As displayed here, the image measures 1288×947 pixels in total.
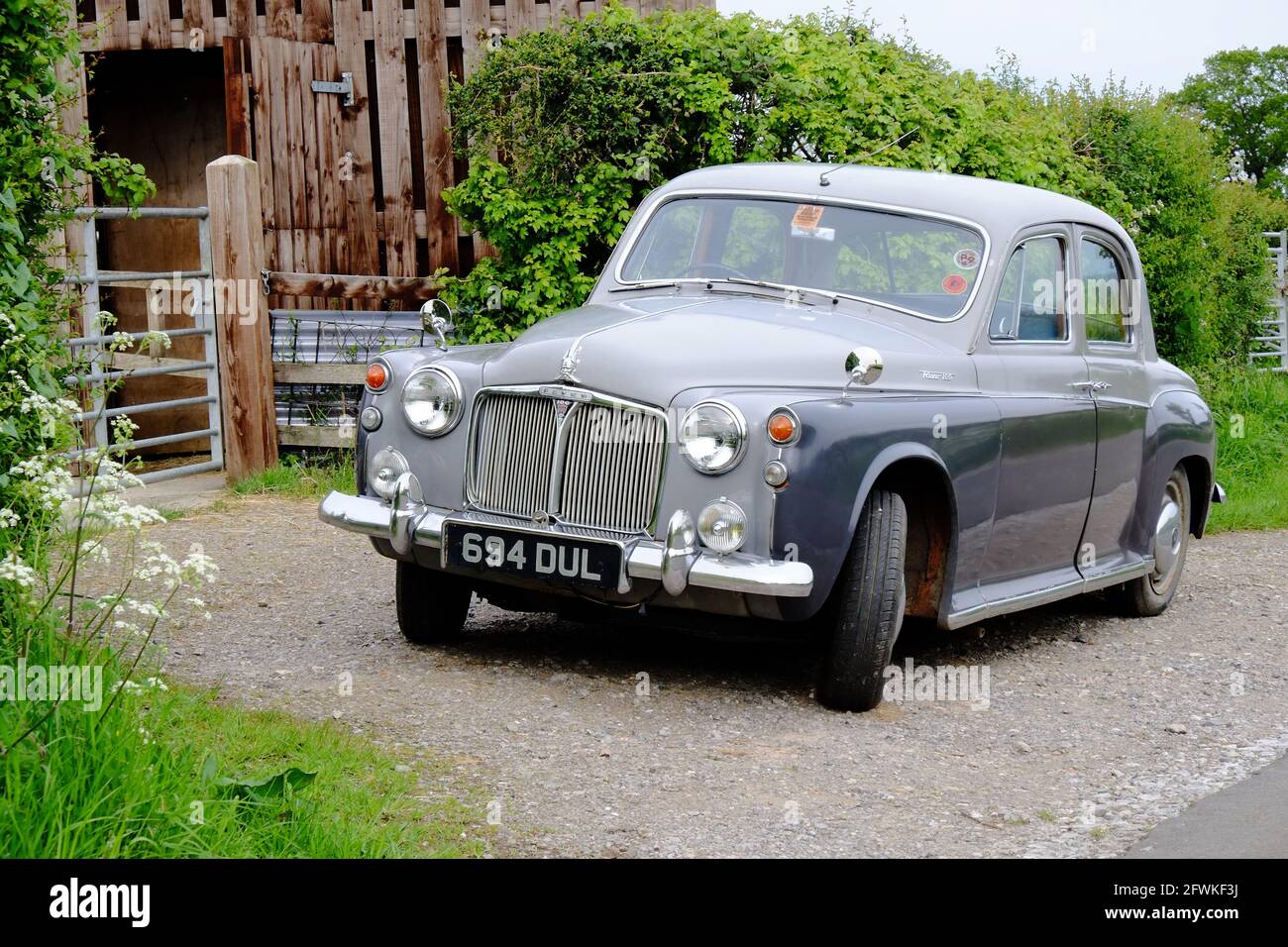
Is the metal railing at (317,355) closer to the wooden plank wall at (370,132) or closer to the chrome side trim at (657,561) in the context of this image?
the wooden plank wall at (370,132)

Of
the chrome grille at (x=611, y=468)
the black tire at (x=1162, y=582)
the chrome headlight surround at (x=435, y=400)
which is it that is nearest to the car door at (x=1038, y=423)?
the black tire at (x=1162, y=582)

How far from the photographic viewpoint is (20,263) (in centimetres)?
467

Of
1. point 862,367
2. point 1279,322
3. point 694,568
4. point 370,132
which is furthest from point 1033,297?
point 1279,322

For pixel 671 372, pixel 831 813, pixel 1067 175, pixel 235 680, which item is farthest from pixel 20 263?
pixel 1067 175

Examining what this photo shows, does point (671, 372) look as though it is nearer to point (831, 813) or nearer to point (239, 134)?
point (831, 813)

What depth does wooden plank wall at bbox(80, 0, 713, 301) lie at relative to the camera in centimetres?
1120

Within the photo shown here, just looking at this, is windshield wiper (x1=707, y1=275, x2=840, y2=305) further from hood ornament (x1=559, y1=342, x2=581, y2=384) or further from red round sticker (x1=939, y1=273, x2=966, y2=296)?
hood ornament (x1=559, y1=342, x2=581, y2=384)

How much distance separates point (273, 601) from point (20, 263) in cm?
269

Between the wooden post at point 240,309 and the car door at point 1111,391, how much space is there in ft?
18.0

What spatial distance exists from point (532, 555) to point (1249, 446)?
9.19 meters

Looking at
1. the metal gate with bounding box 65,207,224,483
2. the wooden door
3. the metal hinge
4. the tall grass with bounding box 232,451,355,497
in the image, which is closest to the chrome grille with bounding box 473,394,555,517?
the tall grass with bounding box 232,451,355,497

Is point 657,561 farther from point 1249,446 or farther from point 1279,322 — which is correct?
point 1279,322

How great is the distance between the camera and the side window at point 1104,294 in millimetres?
6918

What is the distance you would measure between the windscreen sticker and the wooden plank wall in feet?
17.1
